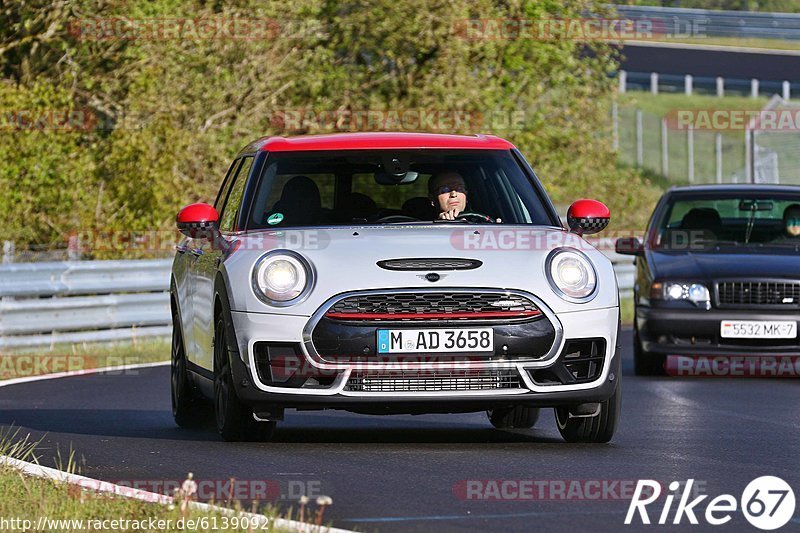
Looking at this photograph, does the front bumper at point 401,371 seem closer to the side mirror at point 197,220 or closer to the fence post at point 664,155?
the side mirror at point 197,220

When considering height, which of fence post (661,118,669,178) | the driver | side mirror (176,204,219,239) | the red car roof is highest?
the red car roof

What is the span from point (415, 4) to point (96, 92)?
22.2 feet

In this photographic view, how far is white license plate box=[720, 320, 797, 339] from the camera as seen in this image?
15.2 m

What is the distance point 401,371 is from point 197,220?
1.80 meters

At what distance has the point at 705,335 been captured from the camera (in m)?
15.3

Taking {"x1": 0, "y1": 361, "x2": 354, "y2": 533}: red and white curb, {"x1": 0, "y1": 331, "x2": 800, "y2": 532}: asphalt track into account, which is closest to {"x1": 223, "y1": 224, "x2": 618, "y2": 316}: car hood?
{"x1": 0, "y1": 331, "x2": 800, "y2": 532}: asphalt track

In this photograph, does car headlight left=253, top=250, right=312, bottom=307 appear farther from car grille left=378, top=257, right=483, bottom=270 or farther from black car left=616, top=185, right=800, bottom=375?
black car left=616, top=185, right=800, bottom=375

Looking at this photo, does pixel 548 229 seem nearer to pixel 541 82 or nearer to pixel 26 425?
pixel 26 425

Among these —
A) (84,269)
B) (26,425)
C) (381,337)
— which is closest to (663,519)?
(381,337)

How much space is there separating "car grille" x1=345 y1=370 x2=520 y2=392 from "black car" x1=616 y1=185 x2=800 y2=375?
21.1ft

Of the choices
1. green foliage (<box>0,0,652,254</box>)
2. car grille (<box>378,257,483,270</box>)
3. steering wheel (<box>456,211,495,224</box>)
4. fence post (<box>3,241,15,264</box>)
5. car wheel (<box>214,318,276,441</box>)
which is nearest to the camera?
car grille (<box>378,257,483,270</box>)

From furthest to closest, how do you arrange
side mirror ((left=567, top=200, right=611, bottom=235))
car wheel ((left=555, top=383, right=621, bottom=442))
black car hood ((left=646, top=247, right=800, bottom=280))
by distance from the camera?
black car hood ((left=646, top=247, right=800, bottom=280))
side mirror ((left=567, top=200, right=611, bottom=235))
car wheel ((left=555, top=383, right=621, bottom=442))

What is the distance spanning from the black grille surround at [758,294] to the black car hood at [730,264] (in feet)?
0.20

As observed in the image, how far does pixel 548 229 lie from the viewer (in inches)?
390
